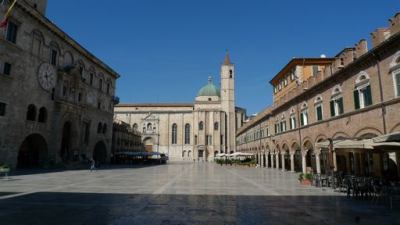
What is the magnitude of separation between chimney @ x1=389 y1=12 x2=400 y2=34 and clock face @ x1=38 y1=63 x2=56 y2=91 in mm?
31546

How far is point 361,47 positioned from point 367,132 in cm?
532

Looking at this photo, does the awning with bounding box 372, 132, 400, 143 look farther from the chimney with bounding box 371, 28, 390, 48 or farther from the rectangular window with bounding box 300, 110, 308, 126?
the rectangular window with bounding box 300, 110, 308, 126

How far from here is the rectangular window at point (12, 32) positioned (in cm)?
2525

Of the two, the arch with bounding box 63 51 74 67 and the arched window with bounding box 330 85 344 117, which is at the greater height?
the arch with bounding box 63 51 74 67

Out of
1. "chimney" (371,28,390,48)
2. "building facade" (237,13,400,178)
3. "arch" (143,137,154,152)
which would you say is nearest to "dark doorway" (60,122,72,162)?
"building facade" (237,13,400,178)

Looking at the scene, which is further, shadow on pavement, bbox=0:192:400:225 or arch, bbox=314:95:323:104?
arch, bbox=314:95:323:104

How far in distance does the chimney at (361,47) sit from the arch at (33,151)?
31127 mm

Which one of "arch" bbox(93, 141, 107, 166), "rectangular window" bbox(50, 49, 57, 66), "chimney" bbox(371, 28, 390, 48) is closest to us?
"chimney" bbox(371, 28, 390, 48)

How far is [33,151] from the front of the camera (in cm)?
3108

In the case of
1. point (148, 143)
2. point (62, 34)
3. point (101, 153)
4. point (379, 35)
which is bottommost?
point (101, 153)

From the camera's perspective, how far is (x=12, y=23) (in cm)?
2583

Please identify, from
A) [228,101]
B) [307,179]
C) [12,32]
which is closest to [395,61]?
[307,179]

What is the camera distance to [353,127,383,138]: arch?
15508 mm

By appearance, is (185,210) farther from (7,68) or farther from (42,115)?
(42,115)
